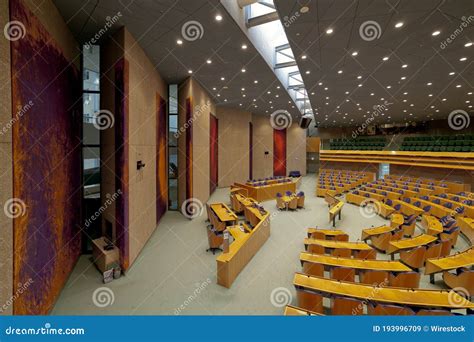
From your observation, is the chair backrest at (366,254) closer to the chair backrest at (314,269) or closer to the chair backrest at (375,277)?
the chair backrest at (375,277)

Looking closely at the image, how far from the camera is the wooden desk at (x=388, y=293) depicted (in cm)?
355

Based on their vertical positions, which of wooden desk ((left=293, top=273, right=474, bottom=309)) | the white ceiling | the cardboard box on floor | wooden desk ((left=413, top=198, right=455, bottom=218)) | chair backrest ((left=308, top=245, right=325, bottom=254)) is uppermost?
the white ceiling

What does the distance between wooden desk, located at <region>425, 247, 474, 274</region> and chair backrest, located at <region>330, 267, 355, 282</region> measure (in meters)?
1.63

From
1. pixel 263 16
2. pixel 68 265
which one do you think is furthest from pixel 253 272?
pixel 263 16

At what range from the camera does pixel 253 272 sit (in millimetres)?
5773

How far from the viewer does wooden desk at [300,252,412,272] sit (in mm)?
4648

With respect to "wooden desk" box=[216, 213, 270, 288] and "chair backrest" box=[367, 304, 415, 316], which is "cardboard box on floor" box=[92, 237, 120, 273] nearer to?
"wooden desk" box=[216, 213, 270, 288]

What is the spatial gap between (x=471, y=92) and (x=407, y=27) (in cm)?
865

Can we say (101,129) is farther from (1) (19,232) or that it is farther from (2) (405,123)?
(2) (405,123)

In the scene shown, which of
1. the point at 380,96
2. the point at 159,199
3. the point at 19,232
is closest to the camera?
the point at 19,232

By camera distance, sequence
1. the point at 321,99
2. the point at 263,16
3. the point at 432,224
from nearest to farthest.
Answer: the point at 263,16
the point at 432,224
the point at 321,99

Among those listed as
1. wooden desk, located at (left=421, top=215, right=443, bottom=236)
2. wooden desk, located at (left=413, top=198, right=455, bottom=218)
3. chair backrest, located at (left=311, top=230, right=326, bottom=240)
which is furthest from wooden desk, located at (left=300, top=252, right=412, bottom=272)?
wooden desk, located at (left=413, top=198, right=455, bottom=218)

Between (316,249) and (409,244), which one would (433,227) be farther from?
(316,249)

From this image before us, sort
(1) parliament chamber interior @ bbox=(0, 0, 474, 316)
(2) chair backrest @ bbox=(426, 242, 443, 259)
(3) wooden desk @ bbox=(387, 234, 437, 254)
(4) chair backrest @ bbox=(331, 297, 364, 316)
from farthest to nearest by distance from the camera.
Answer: (3) wooden desk @ bbox=(387, 234, 437, 254) < (2) chair backrest @ bbox=(426, 242, 443, 259) < (1) parliament chamber interior @ bbox=(0, 0, 474, 316) < (4) chair backrest @ bbox=(331, 297, 364, 316)
